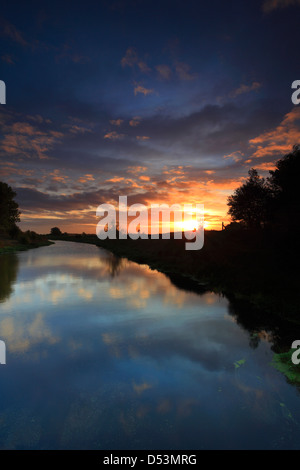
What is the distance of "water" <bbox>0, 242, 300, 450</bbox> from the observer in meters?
6.09

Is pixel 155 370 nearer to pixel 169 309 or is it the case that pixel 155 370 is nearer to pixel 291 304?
pixel 169 309

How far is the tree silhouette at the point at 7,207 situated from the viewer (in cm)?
6619

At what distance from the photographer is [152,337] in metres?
12.6

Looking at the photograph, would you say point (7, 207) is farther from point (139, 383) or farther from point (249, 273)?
point (139, 383)

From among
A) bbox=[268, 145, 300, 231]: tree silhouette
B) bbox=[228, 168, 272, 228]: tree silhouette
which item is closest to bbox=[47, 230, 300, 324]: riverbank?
bbox=[268, 145, 300, 231]: tree silhouette

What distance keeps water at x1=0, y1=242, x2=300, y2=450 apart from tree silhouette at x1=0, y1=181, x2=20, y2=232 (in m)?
57.9

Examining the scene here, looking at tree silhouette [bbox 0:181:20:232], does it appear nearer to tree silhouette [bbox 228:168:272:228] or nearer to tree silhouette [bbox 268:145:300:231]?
tree silhouette [bbox 228:168:272:228]

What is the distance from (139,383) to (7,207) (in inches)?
2779

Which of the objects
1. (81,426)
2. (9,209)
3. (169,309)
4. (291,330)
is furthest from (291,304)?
(9,209)

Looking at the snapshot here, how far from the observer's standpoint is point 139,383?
27.4 feet

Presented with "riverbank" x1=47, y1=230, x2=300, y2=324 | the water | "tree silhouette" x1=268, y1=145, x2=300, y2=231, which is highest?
"tree silhouette" x1=268, y1=145, x2=300, y2=231

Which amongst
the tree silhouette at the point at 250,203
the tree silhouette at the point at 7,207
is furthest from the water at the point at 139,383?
the tree silhouette at the point at 7,207

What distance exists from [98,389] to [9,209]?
73566 mm

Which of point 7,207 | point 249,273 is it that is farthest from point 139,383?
point 7,207
